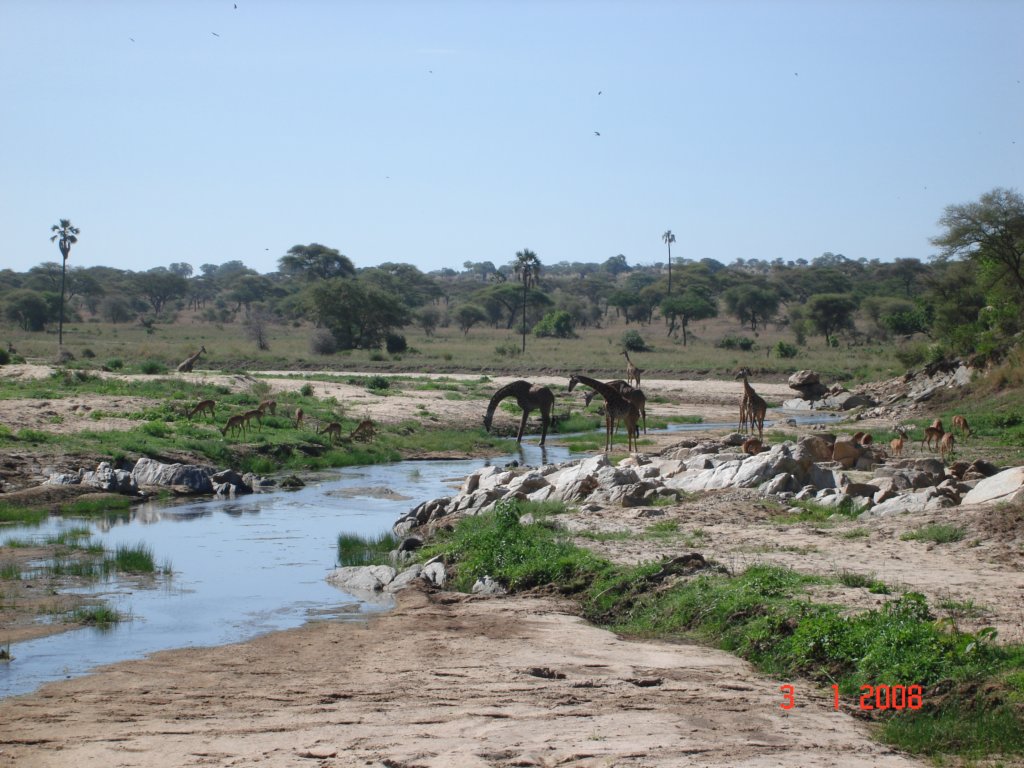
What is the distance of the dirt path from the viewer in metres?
6.94

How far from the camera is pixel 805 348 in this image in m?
75.8

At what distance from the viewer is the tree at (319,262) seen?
103250 mm

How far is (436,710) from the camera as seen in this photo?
26.2ft

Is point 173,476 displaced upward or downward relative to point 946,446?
downward

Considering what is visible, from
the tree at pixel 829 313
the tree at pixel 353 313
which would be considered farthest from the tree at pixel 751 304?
the tree at pixel 353 313

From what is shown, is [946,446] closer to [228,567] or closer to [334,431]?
[228,567]

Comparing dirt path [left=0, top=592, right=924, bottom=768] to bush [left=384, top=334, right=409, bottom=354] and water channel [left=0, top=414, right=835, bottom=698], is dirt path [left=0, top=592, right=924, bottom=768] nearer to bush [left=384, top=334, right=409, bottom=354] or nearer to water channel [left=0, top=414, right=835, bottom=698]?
water channel [left=0, top=414, right=835, bottom=698]

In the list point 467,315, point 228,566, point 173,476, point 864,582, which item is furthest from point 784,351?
point 864,582

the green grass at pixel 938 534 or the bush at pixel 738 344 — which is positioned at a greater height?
the bush at pixel 738 344

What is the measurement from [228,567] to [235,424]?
1317 cm

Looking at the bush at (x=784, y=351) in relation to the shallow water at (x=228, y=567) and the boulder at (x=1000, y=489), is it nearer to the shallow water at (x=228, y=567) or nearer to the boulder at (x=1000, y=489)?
the shallow water at (x=228, y=567)

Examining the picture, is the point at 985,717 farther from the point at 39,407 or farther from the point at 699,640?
the point at 39,407

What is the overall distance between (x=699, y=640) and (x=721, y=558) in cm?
251
